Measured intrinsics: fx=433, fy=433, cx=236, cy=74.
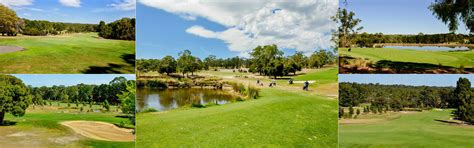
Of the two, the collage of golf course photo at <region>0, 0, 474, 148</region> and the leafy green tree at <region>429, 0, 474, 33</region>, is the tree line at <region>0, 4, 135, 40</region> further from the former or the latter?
the leafy green tree at <region>429, 0, 474, 33</region>

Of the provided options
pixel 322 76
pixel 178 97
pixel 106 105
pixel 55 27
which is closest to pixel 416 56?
pixel 322 76

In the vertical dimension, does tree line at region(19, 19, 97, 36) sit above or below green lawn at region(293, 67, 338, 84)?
above

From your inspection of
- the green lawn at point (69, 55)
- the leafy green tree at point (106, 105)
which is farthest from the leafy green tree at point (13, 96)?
the leafy green tree at point (106, 105)

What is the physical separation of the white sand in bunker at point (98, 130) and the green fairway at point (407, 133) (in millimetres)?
5063

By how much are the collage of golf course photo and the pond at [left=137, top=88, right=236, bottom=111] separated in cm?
3

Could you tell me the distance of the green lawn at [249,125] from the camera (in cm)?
972

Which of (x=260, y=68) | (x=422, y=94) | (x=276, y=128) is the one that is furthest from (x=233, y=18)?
(x=422, y=94)

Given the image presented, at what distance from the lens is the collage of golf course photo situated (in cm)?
945

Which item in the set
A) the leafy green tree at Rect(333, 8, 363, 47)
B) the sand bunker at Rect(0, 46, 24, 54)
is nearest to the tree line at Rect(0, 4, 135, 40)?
the sand bunker at Rect(0, 46, 24, 54)

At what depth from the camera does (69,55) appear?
378 inches

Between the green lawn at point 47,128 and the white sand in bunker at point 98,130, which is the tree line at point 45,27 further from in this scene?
the white sand in bunker at point 98,130

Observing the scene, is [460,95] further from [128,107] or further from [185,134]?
[128,107]

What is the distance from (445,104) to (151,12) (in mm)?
7400

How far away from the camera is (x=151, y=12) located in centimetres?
1071
